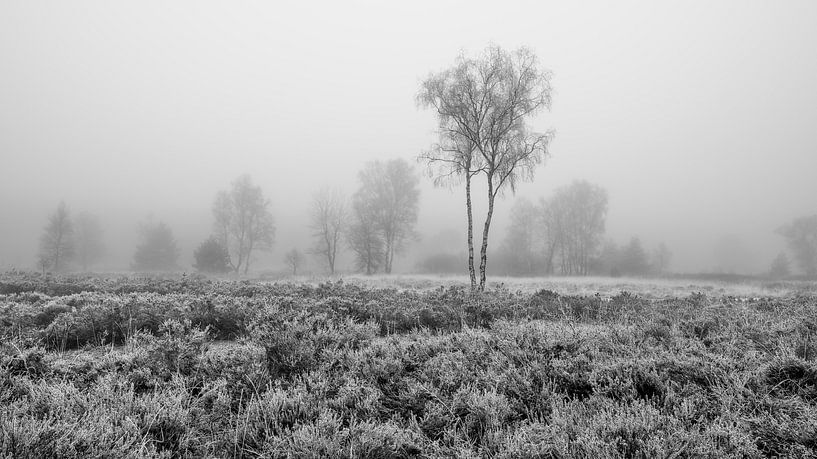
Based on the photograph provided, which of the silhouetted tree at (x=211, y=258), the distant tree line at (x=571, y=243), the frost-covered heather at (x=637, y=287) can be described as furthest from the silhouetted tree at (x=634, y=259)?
the silhouetted tree at (x=211, y=258)

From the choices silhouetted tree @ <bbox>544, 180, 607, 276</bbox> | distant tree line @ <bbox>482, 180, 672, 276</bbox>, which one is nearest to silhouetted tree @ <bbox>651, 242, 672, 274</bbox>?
distant tree line @ <bbox>482, 180, 672, 276</bbox>

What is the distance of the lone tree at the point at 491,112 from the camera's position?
15.9 meters

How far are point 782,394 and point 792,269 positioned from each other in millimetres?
60225

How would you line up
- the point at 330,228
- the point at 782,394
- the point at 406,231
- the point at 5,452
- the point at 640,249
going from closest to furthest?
the point at 5,452 → the point at 782,394 → the point at 406,231 → the point at 330,228 → the point at 640,249

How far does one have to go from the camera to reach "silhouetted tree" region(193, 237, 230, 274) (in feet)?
117

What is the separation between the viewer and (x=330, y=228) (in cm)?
4059

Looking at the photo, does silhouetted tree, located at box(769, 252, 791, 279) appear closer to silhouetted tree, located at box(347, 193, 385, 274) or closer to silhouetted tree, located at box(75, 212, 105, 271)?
silhouetted tree, located at box(347, 193, 385, 274)

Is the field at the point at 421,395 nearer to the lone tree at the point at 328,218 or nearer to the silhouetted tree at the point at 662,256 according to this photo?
the lone tree at the point at 328,218

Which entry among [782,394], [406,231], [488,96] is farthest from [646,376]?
[406,231]

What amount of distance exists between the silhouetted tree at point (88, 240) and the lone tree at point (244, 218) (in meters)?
24.3

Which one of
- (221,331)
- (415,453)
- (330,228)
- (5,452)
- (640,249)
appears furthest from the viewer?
(640,249)

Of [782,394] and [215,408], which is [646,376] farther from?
[215,408]

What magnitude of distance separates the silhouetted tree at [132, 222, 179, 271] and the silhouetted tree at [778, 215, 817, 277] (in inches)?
3150

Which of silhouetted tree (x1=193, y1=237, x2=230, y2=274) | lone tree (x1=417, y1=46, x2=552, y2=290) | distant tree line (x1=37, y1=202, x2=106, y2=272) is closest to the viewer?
lone tree (x1=417, y1=46, x2=552, y2=290)
